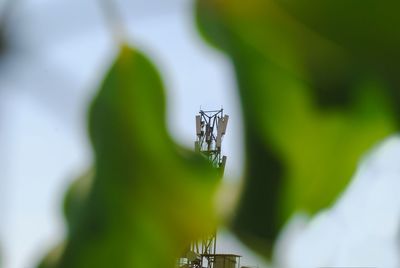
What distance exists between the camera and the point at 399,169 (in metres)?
0.22

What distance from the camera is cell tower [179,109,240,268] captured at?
218 mm

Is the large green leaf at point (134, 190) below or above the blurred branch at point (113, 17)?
below

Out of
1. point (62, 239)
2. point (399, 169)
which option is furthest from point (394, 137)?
point (62, 239)

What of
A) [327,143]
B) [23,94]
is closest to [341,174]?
[327,143]

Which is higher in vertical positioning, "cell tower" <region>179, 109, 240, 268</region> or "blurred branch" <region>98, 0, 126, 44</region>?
"blurred branch" <region>98, 0, 126, 44</region>

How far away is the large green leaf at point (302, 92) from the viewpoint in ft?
0.66

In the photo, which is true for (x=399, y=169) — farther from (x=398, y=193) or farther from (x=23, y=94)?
(x=23, y=94)

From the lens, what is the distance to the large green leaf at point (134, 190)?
0.22m

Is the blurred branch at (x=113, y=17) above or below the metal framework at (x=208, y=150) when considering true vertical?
above

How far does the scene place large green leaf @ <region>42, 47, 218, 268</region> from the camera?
8.5 inches

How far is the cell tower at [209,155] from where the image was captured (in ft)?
0.71

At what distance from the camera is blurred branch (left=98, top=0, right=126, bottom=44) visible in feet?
0.77

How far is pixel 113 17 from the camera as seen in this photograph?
24 centimetres

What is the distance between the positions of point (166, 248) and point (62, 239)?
0.03 metres
